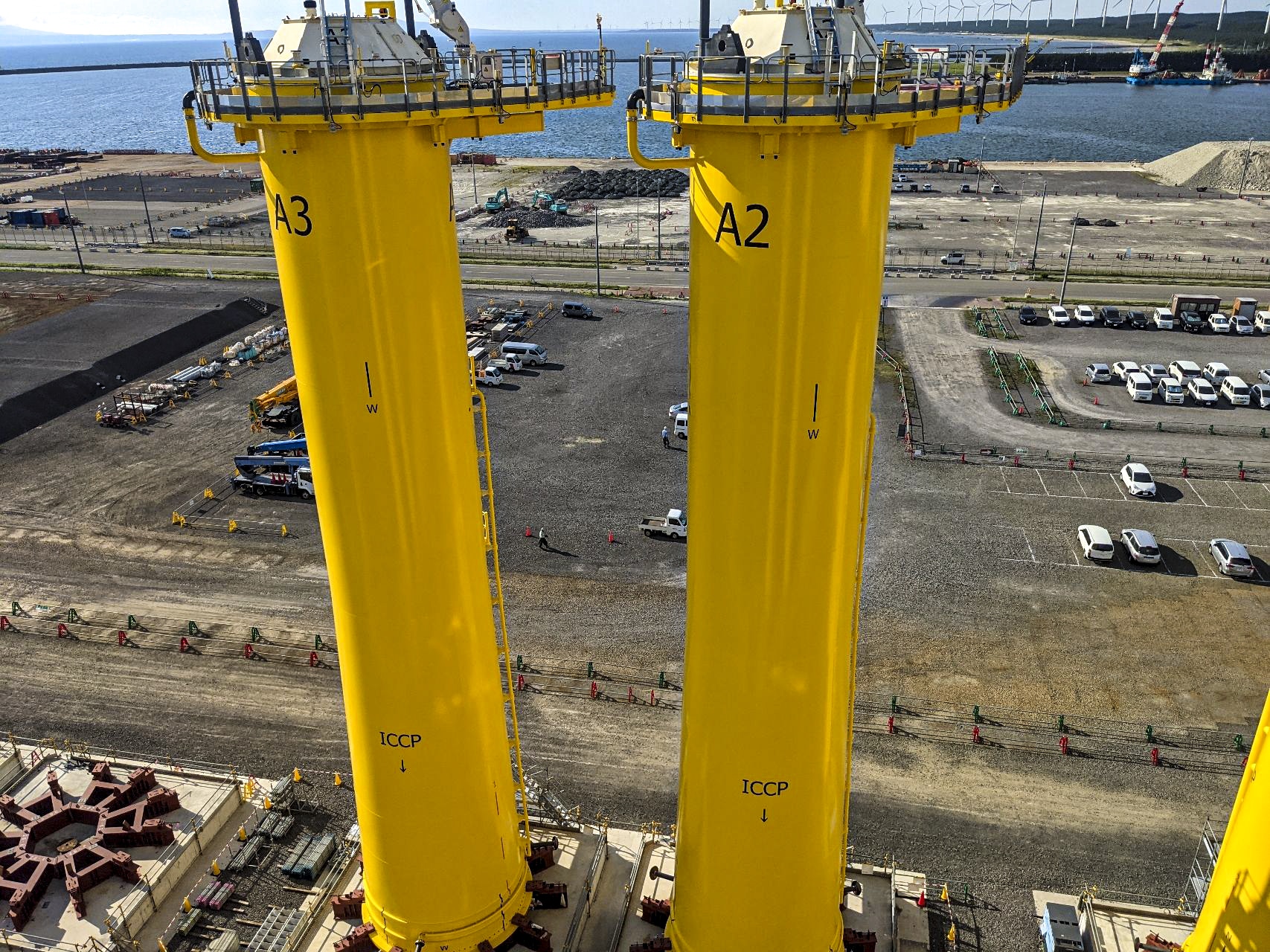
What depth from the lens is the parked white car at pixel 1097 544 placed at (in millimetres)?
34969

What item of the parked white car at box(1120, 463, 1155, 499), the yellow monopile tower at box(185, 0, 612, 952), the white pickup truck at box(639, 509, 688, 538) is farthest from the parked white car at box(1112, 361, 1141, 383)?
the yellow monopile tower at box(185, 0, 612, 952)

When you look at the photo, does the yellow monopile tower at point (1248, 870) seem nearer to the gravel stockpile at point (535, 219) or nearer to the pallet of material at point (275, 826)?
the pallet of material at point (275, 826)

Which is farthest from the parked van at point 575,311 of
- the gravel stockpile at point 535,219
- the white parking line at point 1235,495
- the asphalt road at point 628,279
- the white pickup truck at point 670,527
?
the white parking line at point 1235,495

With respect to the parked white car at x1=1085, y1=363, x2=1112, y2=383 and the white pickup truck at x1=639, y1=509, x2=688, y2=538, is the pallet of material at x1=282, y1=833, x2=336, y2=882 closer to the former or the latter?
the white pickup truck at x1=639, y1=509, x2=688, y2=538

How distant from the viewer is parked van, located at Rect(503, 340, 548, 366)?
2221 inches

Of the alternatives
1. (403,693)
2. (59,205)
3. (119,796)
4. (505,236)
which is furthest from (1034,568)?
(59,205)

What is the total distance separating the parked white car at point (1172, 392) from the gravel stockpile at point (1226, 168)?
73694 mm

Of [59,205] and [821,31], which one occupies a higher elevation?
[821,31]

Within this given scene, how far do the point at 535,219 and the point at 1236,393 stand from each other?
218 ft

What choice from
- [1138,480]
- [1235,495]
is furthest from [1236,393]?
[1138,480]

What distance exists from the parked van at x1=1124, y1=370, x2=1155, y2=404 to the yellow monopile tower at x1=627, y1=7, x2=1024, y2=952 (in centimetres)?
4412

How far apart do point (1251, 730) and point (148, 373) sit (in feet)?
190

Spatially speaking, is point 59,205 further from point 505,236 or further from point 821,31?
point 821,31

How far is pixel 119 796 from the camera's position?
21.4 m
